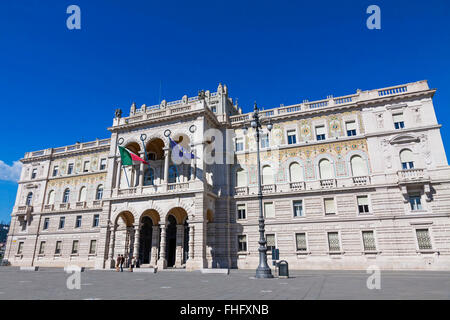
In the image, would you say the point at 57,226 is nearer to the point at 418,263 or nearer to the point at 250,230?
the point at 250,230

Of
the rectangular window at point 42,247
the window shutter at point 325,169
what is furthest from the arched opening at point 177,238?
the rectangular window at point 42,247

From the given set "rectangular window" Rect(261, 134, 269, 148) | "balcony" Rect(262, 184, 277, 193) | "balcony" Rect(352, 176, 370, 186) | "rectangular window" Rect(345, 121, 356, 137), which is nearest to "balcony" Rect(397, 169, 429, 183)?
"balcony" Rect(352, 176, 370, 186)

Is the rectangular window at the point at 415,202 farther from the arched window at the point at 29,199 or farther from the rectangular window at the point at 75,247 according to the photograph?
the arched window at the point at 29,199

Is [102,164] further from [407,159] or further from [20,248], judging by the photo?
[407,159]

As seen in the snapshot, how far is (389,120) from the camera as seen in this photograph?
94.1 feet

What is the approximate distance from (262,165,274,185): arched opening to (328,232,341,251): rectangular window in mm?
7982

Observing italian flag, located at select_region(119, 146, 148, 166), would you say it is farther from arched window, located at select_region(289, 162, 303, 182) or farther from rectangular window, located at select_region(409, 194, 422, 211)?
rectangular window, located at select_region(409, 194, 422, 211)

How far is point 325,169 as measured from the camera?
30.2m

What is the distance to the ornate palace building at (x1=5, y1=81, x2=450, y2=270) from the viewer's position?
25.9 m

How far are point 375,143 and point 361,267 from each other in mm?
11690

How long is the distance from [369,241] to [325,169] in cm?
785

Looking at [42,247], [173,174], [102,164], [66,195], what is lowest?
[42,247]

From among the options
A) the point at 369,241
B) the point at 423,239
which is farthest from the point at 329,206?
the point at 423,239
